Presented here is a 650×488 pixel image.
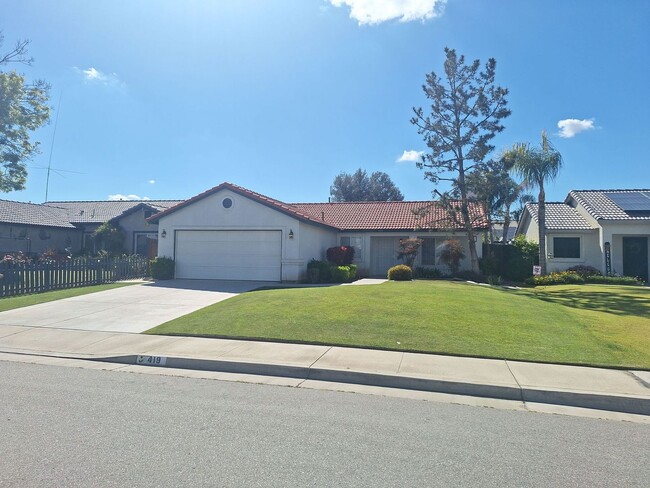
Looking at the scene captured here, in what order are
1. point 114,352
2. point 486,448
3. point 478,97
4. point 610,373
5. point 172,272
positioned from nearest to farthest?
point 486,448 < point 610,373 < point 114,352 < point 172,272 < point 478,97

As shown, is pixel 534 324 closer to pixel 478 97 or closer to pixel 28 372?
pixel 28 372

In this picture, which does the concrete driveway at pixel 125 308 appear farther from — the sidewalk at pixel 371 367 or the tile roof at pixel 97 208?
the tile roof at pixel 97 208


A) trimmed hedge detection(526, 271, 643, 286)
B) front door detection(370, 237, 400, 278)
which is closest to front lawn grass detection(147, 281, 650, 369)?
trimmed hedge detection(526, 271, 643, 286)

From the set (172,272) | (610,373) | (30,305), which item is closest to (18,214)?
(172,272)

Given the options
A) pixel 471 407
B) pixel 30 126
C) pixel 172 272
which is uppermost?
pixel 30 126

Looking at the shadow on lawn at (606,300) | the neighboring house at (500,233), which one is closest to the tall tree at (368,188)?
the neighboring house at (500,233)

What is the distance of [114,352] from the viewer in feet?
27.7

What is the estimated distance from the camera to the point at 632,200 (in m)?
23.9

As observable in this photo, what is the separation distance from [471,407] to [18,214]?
3152 cm

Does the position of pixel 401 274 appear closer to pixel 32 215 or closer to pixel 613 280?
pixel 613 280

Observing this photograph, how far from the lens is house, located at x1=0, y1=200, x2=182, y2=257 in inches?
1084

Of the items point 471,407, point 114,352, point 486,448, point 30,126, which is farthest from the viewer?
point 30,126

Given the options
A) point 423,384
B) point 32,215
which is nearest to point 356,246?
point 423,384

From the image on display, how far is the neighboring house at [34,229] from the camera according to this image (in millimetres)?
27266
